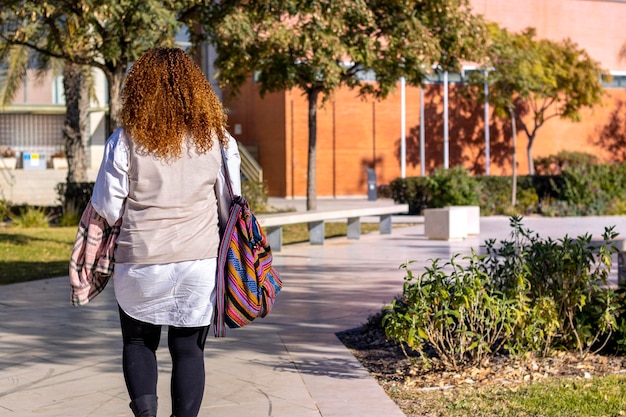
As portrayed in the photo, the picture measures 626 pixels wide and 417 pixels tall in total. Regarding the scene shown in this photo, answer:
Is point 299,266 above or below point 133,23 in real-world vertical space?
below

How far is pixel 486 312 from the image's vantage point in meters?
6.43

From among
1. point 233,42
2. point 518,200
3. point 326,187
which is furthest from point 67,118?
point 326,187

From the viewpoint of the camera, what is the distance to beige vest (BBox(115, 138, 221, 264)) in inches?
167

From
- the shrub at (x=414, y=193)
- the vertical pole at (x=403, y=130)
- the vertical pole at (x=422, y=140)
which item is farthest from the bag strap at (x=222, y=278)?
the vertical pole at (x=403, y=130)

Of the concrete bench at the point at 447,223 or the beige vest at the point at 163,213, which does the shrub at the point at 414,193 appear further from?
the beige vest at the point at 163,213

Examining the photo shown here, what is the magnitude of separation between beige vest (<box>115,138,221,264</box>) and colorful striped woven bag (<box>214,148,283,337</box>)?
95 millimetres

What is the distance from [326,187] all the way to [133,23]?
2351cm

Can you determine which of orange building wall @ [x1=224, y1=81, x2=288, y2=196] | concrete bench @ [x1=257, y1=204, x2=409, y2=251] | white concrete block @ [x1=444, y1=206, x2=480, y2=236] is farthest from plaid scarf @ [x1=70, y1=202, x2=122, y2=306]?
orange building wall @ [x1=224, y1=81, x2=288, y2=196]

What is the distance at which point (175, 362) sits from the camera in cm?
441

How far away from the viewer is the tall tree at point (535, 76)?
26922 mm

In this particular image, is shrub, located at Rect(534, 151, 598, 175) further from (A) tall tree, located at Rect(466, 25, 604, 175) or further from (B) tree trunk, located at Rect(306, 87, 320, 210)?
(B) tree trunk, located at Rect(306, 87, 320, 210)

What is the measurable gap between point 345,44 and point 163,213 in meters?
15.6

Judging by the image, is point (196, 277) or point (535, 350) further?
point (535, 350)

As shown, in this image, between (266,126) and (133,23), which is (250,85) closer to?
(266,126)
